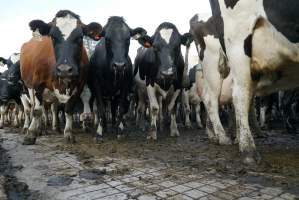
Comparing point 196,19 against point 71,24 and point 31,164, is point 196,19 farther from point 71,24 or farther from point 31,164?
point 31,164

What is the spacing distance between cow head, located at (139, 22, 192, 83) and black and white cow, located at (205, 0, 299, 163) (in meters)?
3.07

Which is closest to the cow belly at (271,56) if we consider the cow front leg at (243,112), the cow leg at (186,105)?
the cow front leg at (243,112)

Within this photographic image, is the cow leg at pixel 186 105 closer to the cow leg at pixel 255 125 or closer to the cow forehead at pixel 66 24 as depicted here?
the cow leg at pixel 255 125

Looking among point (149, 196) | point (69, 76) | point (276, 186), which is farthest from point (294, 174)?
point (69, 76)

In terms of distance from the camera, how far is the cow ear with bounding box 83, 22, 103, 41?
8.52 m

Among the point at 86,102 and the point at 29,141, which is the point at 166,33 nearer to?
the point at 86,102

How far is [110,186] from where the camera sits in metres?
4.18

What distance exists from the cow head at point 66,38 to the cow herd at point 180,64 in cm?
2

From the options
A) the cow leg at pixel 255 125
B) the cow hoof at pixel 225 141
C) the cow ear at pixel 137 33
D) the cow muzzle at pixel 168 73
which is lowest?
the cow hoof at pixel 225 141

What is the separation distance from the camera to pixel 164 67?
833cm

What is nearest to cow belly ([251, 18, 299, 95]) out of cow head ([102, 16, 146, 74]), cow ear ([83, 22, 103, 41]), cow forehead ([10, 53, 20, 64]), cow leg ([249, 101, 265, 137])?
cow leg ([249, 101, 265, 137])

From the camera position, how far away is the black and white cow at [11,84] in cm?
1301

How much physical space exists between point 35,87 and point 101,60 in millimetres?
1725

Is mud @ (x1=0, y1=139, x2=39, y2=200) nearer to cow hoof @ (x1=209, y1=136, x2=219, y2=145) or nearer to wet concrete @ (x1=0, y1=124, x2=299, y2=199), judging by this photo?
wet concrete @ (x1=0, y1=124, x2=299, y2=199)
